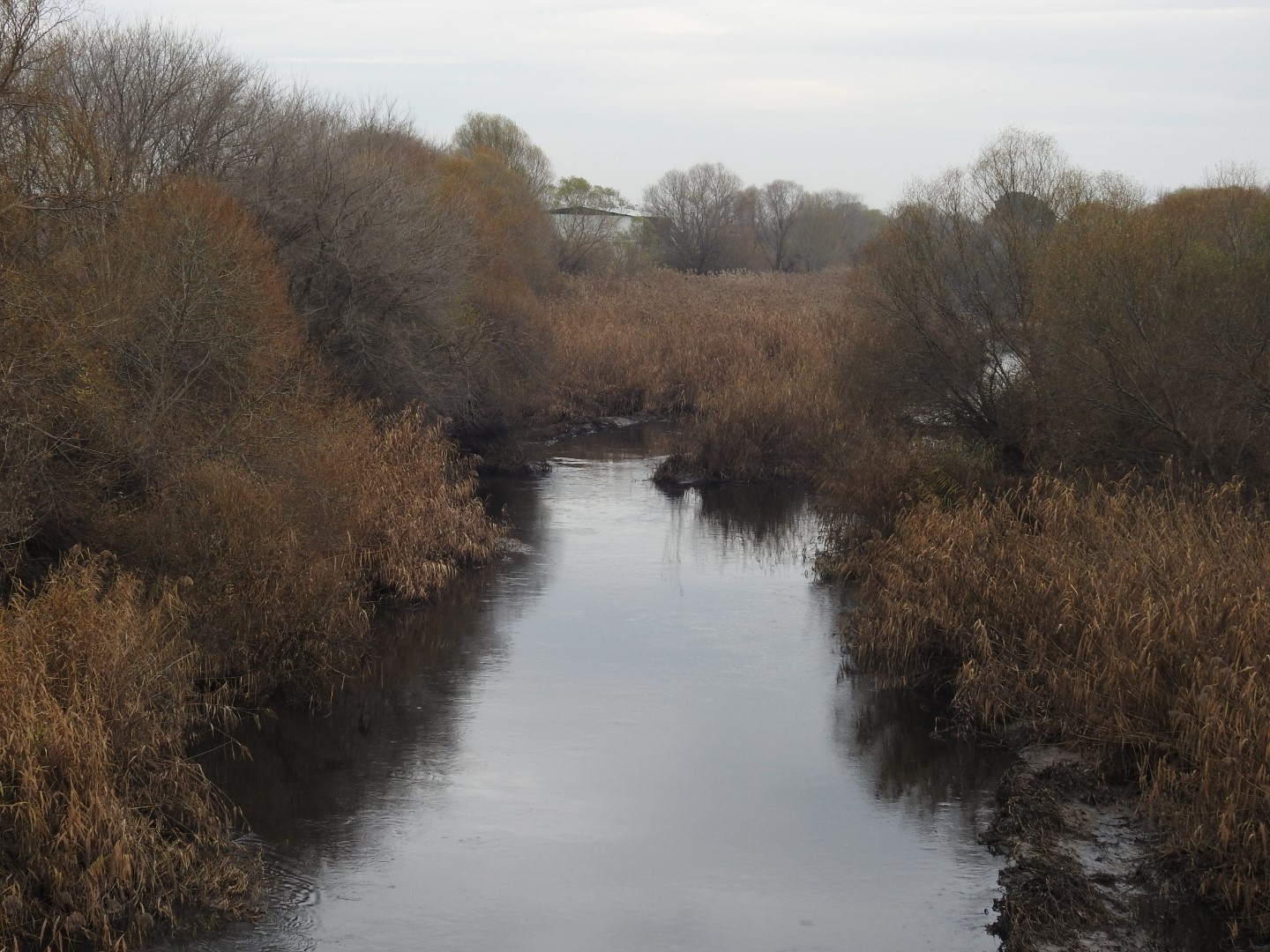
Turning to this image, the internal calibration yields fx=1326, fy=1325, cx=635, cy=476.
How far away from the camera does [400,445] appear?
2012cm

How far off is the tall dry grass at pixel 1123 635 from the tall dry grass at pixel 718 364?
940cm

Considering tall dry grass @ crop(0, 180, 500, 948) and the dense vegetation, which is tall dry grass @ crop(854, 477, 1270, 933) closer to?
the dense vegetation

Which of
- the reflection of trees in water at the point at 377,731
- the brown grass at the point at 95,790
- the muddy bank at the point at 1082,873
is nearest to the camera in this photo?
the brown grass at the point at 95,790

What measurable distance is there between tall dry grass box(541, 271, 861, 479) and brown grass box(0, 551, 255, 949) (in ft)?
52.2

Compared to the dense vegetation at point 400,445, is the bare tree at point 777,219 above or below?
above

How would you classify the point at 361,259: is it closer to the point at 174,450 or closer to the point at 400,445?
the point at 400,445

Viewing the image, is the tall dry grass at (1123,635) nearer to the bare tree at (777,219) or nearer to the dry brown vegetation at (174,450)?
the dry brown vegetation at (174,450)

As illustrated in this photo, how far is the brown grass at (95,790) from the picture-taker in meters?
8.36

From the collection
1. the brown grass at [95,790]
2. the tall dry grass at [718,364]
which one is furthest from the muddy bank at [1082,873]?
the tall dry grass at [718,364]

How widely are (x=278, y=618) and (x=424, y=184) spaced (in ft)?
53.0

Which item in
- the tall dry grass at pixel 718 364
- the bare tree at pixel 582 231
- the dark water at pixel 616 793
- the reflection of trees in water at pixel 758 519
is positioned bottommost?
the dark water at pixel 616 793

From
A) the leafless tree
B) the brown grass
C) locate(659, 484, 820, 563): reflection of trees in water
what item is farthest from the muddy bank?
the leafless tree

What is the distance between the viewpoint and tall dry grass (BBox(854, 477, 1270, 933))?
9.03 metres

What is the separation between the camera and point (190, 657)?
1211 centimetres
